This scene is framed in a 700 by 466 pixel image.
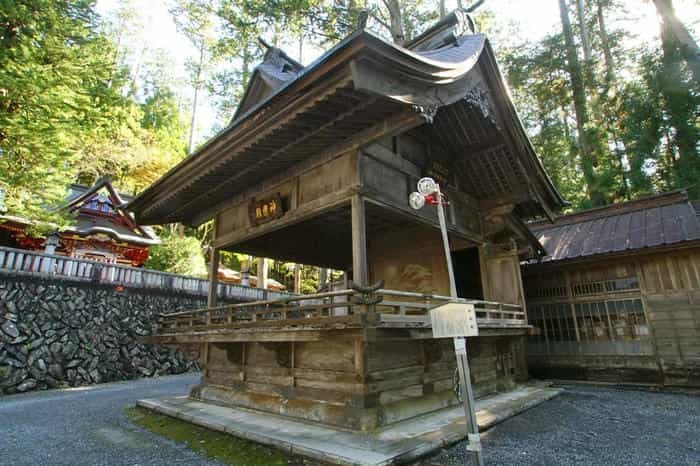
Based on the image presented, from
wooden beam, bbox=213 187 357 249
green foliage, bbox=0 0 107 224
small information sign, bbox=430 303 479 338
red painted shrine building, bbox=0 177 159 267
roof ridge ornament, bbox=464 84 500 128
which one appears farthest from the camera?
red painted shrine building, bbox=0 177 159 267

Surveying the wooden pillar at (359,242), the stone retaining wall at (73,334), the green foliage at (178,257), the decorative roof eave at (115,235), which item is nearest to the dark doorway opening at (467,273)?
the wooden pillar at (359,242)

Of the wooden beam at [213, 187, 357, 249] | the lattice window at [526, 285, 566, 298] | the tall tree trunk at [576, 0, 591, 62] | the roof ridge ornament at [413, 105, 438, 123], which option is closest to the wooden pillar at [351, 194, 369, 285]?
the wooden beam at [213, 187, 357, 249]

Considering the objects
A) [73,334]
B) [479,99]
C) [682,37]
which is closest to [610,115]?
[682,37]

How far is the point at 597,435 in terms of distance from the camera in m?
5.79

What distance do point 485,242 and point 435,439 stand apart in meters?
6.28

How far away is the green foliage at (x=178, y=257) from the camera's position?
21.6 m

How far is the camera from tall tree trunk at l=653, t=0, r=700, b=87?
51.6 feet

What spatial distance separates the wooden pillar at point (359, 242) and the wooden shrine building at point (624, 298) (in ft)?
22.0

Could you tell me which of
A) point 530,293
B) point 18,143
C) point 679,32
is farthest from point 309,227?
point 679,32

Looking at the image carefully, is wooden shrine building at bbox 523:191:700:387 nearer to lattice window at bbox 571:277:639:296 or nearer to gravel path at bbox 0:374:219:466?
lattice window at bbox 571:277:639:296

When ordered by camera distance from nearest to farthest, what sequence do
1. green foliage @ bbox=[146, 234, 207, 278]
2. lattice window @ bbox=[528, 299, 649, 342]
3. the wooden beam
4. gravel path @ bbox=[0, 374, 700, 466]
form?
gravel path @ bbox=[0, 374, 700, 466], the wooden beam, lattice window @ bbox=[528, 299, 649, 342], green foliage @ bbox=[146, 234, 207, 278]

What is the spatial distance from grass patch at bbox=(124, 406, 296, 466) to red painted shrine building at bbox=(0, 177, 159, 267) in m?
14.5

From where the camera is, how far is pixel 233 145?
693 centimetres

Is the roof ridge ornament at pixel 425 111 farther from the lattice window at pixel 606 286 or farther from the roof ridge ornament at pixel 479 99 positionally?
the lattice window at pixel 606 286
